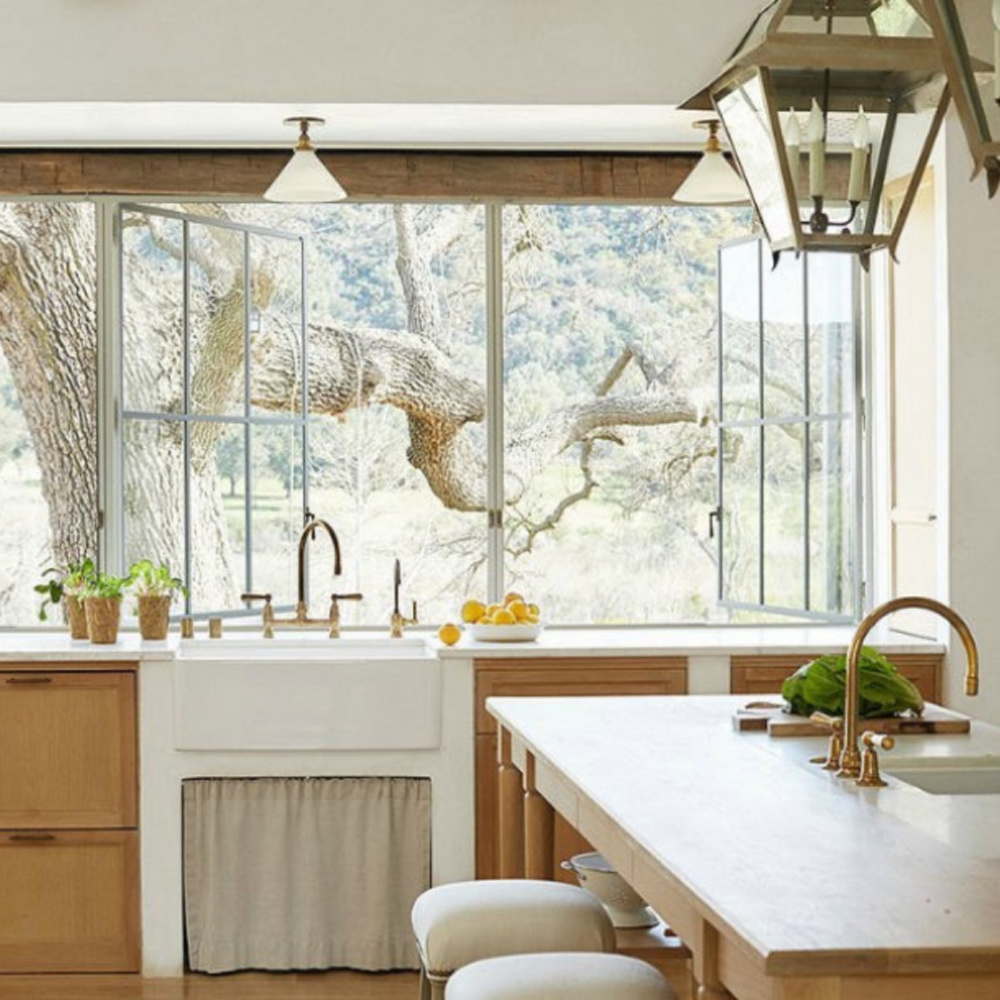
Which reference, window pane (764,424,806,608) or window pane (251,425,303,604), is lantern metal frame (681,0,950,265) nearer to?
window pane (764,424,806,608)

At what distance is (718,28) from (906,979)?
3.58 metres

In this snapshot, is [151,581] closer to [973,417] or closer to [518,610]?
[518,610]

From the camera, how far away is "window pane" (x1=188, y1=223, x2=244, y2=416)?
5523 mm

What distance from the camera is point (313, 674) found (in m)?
4.98

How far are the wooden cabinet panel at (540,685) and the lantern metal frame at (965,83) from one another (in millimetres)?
3106

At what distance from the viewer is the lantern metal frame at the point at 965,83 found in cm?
200

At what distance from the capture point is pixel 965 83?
2.04 m

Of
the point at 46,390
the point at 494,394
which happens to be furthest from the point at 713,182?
the point at 46,390

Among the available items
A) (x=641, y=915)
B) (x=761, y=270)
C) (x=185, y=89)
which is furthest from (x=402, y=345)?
(x=641, y=915)

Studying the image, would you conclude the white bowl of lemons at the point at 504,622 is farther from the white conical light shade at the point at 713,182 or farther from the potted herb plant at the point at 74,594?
the white conical light shade at the point at 713,182

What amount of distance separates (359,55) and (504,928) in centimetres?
268

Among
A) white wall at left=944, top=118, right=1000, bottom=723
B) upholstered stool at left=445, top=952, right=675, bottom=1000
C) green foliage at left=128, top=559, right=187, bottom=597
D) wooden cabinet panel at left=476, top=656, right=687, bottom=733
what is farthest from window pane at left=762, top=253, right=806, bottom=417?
upholstered stool at left=445, top=952, right=675, bottom=1000

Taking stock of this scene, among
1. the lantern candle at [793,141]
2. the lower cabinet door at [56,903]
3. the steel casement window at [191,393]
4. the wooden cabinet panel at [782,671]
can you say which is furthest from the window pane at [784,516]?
the lantern candle at [793,141]

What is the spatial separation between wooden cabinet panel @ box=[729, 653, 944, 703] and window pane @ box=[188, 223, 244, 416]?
69.9 inches
